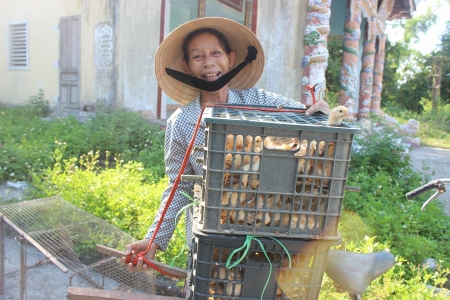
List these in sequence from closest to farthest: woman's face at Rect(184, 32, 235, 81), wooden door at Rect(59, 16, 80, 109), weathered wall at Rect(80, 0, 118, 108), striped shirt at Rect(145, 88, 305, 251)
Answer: striped shirt at Rect(145, 88, 305, 251), woman's face at Rect(184, 32, 235, 81), weathered wall at Rect(80, 0, 118, 108), wooden door at Rect(59, 16, 80, 109)

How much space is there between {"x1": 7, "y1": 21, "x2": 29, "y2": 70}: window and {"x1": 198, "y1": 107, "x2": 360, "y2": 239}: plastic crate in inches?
418

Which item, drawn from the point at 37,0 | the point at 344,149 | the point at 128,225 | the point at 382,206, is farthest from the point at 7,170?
the point at 37,0

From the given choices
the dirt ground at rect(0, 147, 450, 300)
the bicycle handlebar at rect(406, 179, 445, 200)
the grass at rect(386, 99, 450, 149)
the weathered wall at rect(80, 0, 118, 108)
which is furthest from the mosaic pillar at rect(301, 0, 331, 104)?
the grass at rect(386, 99, 450, 149)

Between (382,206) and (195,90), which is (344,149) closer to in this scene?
(195,90)

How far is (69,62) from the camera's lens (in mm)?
8758

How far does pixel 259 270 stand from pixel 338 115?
556 millimetres

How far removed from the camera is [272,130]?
108 centimetres

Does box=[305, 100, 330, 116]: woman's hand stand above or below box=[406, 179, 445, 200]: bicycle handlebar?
above

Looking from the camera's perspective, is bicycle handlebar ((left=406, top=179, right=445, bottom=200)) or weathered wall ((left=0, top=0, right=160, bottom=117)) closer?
bicycle handlebar ((left=406, top=179, right=445, bottom=200))

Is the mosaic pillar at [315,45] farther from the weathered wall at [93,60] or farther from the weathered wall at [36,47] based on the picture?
the weathered wall at [36,47]

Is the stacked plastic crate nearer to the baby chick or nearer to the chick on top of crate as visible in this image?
the baby chick

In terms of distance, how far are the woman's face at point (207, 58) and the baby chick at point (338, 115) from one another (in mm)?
988

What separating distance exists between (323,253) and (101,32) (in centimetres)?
784

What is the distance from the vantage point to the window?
33.1ft
